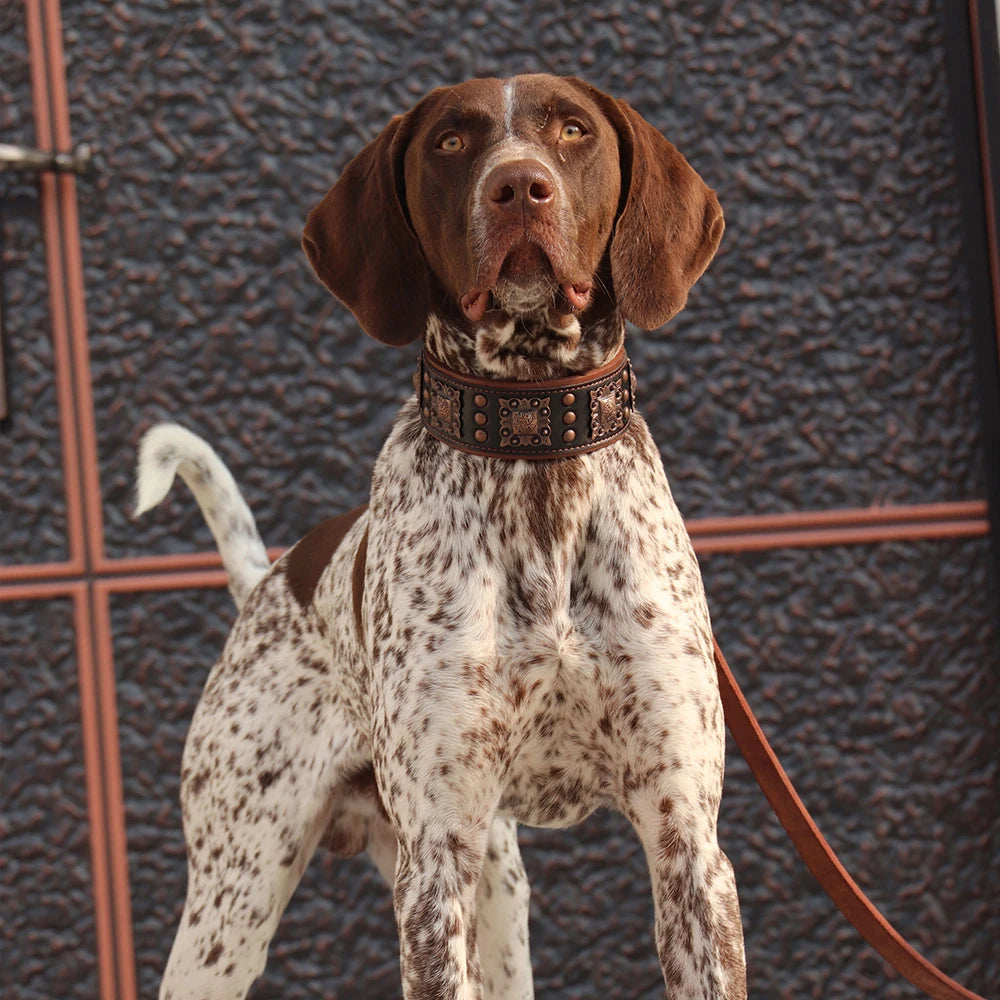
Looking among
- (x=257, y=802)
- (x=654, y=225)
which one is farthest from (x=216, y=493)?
(x=654, y=225)

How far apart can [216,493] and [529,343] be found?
2.52ft

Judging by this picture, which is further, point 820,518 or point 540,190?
point 820,518

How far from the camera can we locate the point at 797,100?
238cm

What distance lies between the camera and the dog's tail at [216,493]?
6.05 feet

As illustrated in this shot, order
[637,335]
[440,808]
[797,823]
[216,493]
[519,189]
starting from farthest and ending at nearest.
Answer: [637,335]
[216,493]
[797,823]
[440,808]
[519,189]

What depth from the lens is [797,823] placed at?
1549 mm

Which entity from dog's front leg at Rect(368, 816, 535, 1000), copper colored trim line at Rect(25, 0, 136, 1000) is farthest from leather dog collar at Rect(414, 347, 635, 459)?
copper colored trim line at Rect(25, 0, 136, 1000)

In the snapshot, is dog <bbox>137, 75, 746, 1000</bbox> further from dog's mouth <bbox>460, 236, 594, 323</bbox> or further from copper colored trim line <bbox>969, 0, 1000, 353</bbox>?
copper colored trim line <bbox>969, 0, 1000, 353</bbox>

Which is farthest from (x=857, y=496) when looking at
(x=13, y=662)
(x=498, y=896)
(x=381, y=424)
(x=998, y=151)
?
(x=13, y=662)

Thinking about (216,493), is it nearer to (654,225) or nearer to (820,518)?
(654,225)

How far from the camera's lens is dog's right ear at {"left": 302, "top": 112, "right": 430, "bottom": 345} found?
4.46 ft

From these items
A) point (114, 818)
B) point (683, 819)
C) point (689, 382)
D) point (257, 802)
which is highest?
point (689, 382)

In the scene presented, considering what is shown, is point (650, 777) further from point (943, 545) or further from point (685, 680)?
point (943, 545)

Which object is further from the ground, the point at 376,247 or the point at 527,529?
the point at 376,247
